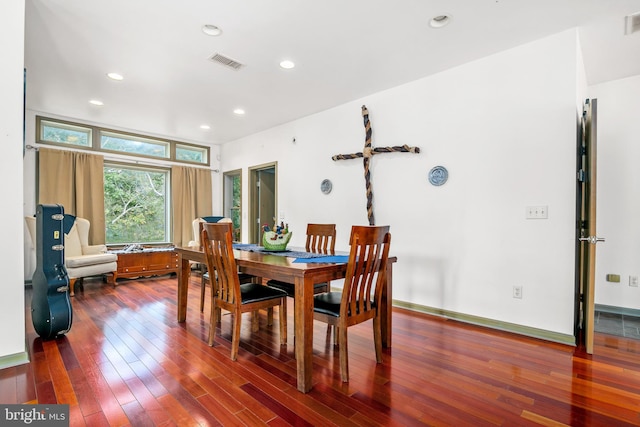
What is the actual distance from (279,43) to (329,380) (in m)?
2.86

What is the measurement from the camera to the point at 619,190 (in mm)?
3545

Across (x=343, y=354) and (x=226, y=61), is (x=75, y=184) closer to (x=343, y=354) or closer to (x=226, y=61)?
(x=226, y=61)

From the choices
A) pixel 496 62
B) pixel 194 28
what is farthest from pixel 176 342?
pixel 496 62

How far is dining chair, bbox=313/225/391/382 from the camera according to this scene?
2092mm

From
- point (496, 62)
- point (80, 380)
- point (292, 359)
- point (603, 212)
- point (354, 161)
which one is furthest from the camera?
point (354, 161)

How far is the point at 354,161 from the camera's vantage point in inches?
173

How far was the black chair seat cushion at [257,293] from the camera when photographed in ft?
8.28

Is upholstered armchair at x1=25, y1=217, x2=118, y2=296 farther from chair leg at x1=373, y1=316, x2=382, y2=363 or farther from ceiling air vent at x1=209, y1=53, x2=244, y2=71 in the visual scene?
chair leg at x1=373, y1=316, x2=382, y2=363

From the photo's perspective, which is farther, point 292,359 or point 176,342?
point 176,342

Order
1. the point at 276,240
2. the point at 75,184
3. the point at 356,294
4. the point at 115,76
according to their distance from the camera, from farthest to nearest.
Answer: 1. the point at 75,184
2. the point at 115,76
3. the point at 276,240
4. the point at 356,294

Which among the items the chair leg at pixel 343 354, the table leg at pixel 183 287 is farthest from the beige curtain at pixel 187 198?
the chair leg at pixel 343 354

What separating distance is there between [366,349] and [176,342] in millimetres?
1621

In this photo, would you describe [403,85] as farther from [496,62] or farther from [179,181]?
[179,181]

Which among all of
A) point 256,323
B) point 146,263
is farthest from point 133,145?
point 256,323
